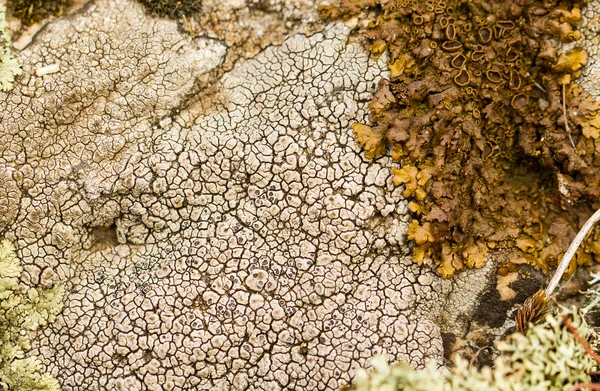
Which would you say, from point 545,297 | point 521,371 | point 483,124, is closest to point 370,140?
point 483,124

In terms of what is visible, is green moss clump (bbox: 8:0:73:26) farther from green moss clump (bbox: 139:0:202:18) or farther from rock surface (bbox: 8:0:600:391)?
green moss clump (bbox: 139:0:202:18)

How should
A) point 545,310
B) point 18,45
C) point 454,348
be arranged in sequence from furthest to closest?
point 18,45 < point 454,348 < point 545,310

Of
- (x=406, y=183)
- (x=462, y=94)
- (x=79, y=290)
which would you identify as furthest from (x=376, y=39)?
(x=79, y=290)

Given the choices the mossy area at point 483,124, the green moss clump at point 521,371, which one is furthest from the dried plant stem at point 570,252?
the green moss clump at point 521,371

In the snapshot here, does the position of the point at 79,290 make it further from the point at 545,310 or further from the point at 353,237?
the point at 545,310

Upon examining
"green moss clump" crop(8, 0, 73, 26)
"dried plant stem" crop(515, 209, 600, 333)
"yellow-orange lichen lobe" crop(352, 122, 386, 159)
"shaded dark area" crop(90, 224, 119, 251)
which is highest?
"green moss clump" crop(8, 0, 73, 26)

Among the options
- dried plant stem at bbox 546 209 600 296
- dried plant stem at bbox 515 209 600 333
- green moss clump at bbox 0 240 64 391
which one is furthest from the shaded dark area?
dried plant stem at bbox 546 209 600 296
